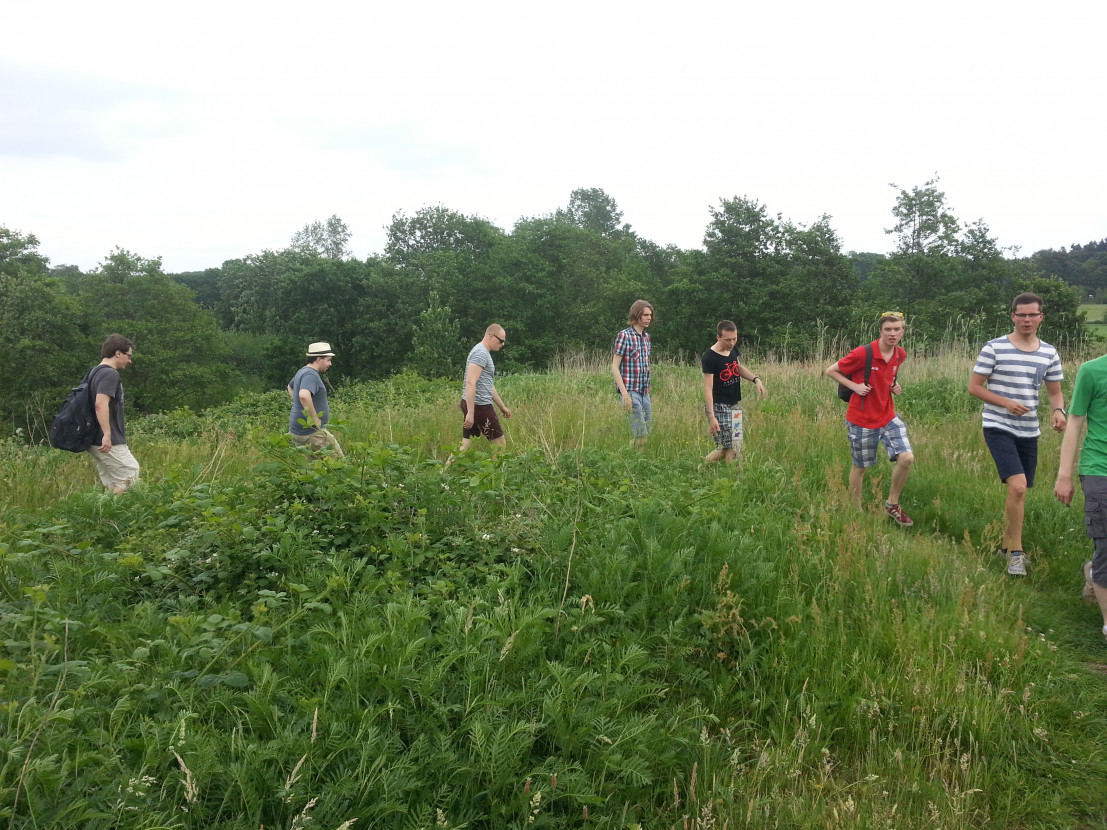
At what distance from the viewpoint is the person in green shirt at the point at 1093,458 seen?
12.8 feet

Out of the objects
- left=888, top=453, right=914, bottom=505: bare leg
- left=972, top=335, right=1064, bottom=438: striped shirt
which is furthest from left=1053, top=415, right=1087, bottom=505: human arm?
left=888, top=453, right=914, bottom=505: bare leg

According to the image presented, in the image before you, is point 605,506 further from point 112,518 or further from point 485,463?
point 112,518

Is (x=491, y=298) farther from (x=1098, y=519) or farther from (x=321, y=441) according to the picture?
(x=1098, y=519)

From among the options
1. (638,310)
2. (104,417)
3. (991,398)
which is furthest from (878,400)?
(104,417)

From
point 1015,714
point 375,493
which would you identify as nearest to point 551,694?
point 375,493

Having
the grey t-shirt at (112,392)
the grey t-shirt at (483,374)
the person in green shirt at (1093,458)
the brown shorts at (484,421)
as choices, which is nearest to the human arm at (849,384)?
the person in green shirt at (1093,458)

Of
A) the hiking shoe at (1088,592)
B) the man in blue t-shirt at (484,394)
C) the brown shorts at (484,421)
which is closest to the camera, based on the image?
the hiking shoe at (1088,592)

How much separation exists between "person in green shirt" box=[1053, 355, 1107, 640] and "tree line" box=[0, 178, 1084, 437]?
92.4ft

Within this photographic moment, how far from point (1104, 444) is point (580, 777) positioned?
3.75 metres

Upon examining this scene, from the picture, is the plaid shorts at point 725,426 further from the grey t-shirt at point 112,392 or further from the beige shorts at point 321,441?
the grey t-shirt at point 112,392

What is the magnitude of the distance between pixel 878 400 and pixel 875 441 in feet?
1.24

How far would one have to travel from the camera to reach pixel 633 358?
23.9 ft

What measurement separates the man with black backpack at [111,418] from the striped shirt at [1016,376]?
24.4ft

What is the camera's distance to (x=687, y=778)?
2.61 meters
